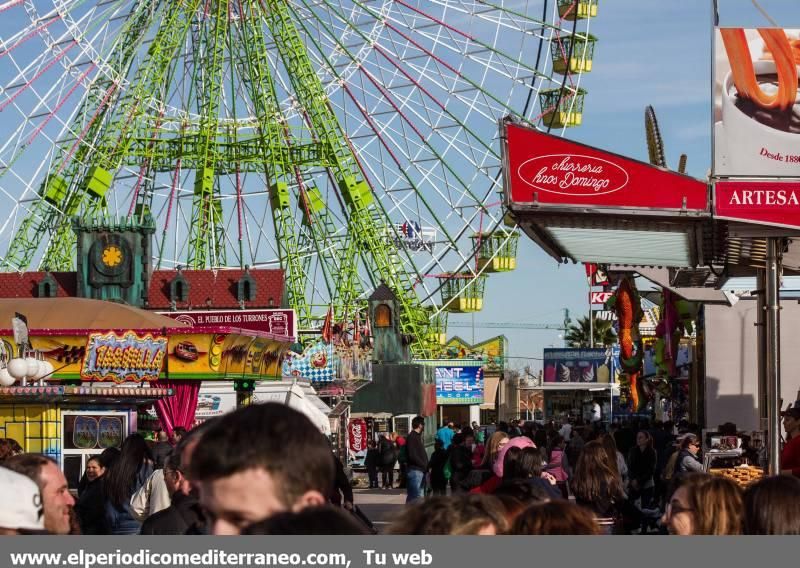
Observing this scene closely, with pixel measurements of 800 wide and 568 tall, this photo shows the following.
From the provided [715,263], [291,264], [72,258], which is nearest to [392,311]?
[291,264]

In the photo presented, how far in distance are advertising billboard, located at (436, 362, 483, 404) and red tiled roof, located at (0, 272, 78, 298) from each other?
41.1ft

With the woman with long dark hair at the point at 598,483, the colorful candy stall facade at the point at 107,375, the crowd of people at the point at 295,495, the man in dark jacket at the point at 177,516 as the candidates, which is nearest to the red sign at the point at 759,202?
the crowd of people at the point at 295,495

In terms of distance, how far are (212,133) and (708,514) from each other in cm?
4492

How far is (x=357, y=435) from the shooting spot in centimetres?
3469

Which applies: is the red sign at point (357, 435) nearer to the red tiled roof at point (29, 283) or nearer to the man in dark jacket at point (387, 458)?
the man in dark jacket at point (387, 458)

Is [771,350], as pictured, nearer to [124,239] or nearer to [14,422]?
[14,422]

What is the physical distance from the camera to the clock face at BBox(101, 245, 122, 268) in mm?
49781

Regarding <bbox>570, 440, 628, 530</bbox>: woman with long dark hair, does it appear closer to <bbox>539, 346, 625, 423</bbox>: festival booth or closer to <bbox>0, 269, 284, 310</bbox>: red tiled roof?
<bbox>0, 269, 284, 310</bbox>: red tiled roof

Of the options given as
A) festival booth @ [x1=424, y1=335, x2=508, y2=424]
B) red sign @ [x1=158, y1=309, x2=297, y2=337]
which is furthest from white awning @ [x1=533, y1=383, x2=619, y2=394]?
red sign @ [x1=158, y1=309, x2=297, y2=337]

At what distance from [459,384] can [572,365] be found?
22.6 ft

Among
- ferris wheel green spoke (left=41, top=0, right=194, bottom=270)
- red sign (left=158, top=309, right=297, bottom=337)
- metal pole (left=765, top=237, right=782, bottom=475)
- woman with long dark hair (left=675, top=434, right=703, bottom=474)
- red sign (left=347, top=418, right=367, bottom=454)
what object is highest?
ferris wheel green spoke (left=41, top=0, right=194, bottom=270)

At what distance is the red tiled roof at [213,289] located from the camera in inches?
2009

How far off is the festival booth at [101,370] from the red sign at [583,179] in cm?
989
